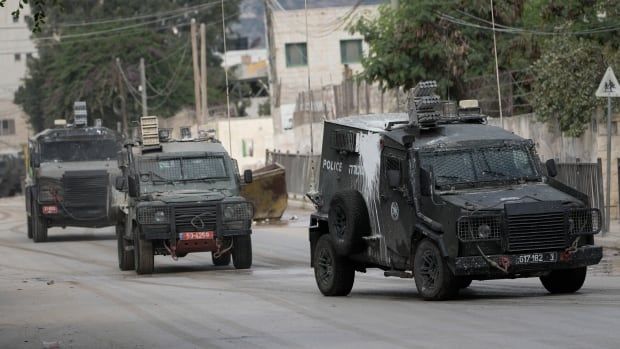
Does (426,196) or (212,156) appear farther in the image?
(212,156)

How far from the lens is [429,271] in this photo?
16734mm

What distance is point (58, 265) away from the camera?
27.1m

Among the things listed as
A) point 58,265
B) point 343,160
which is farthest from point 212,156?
point 343,160

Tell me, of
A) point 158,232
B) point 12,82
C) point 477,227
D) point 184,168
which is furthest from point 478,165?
point 12,82

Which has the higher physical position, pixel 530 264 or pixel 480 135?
pixel 480 135

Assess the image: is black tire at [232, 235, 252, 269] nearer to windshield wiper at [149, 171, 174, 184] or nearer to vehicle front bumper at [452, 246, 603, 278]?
windshield wiper at [149, 171, 174, 184]

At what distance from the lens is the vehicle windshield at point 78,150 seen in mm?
35031

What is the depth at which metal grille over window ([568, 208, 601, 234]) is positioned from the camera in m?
16.3

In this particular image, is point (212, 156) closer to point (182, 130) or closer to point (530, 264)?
point (182, 130)

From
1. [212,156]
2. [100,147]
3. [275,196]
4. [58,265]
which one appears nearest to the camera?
[212,156]

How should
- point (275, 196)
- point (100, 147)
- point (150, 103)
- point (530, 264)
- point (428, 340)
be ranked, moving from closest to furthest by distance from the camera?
point (428, 340) → point (530, 264) → point (100, 147) → point (275, 196) → point (150, 103)

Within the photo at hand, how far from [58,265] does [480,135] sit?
12.0 metres

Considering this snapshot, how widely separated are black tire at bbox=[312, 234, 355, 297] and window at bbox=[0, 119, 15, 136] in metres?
105

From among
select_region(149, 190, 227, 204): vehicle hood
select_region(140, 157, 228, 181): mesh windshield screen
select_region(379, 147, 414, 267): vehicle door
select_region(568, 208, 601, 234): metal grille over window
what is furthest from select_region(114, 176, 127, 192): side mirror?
select_region(568, 208, 601, 234): metal grille over window
